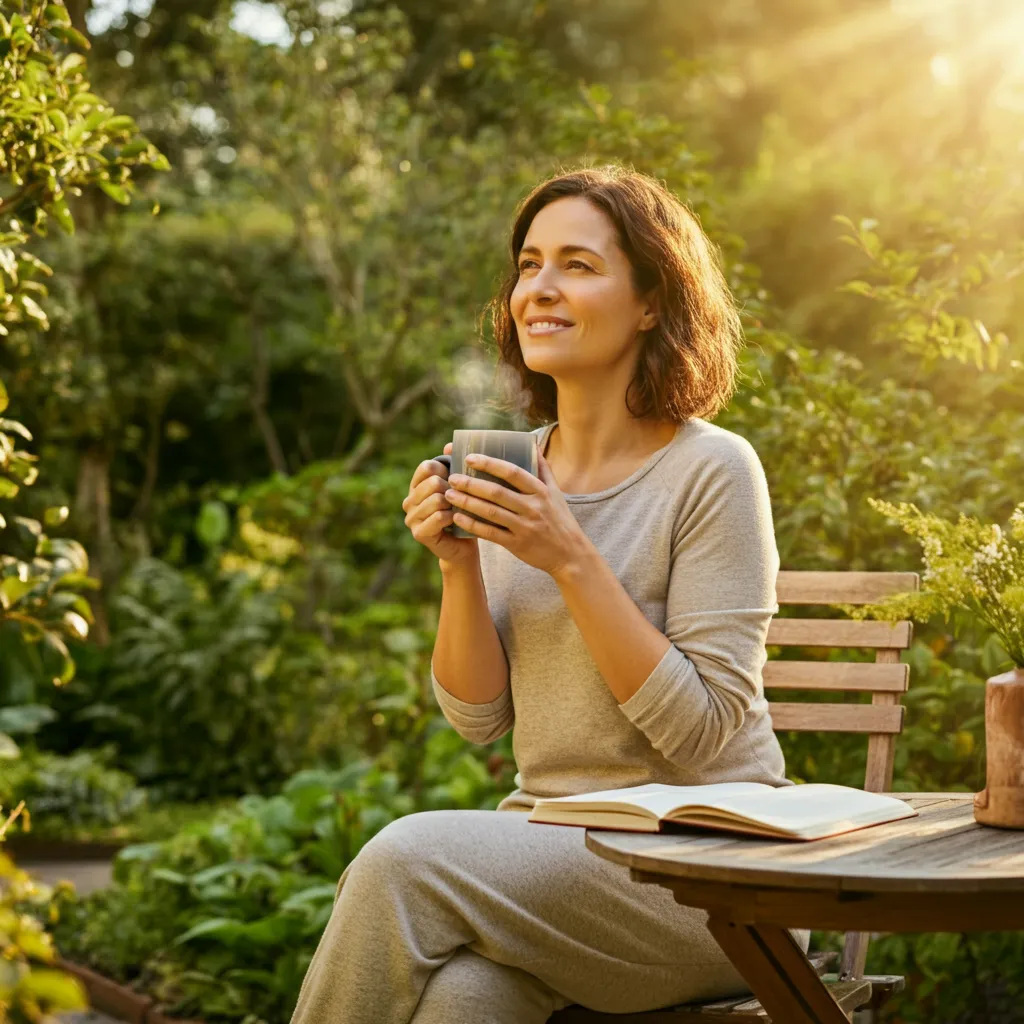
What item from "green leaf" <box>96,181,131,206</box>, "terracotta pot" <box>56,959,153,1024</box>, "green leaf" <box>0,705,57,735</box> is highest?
"green leaf" <box>96,181,131,206</box>

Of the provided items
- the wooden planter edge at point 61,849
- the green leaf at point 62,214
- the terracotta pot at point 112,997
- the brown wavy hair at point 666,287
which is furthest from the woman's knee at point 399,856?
the wooden planter edge at point 61,849

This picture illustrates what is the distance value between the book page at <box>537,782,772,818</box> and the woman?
0.49ft

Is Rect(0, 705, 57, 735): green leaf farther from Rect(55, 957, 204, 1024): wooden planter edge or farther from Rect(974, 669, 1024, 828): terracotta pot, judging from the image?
Rect(974, 669, 1024, 828): terracotta pot

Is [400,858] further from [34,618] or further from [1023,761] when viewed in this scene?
[34,618]

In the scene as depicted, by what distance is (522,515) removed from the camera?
75.7 inches

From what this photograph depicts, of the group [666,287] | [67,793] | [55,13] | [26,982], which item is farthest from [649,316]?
[67,793]

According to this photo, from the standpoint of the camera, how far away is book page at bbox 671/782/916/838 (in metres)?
1.61

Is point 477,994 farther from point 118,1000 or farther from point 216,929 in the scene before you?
point 118,1000

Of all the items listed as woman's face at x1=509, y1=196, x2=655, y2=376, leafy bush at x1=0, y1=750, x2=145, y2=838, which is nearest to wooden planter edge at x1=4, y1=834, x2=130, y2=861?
leafy bush at x1=0, y1=750, x2=145, y2=838

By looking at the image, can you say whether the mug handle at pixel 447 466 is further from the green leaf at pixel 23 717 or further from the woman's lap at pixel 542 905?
the green leaf at pixel 23 717

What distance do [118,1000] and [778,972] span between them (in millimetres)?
2769

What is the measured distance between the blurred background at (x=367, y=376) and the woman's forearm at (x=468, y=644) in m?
0.70

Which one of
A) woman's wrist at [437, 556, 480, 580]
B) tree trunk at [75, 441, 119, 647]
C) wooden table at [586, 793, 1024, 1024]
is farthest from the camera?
tree trunk at [75, 441, 119, 647]

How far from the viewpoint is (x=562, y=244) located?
2242 mm
